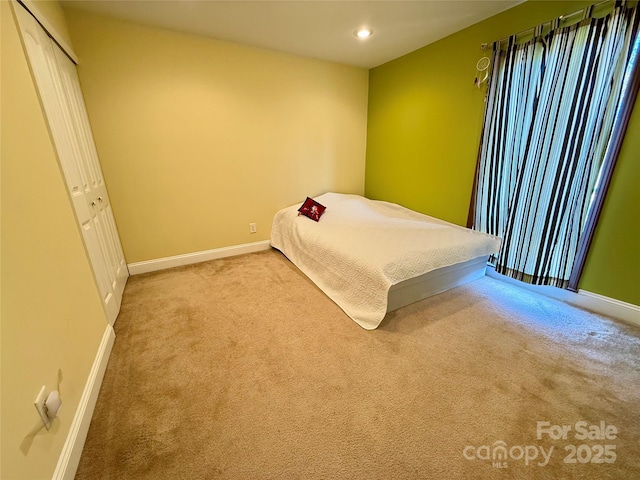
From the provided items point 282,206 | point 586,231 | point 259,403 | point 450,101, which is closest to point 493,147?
point 450,101

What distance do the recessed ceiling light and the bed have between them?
5.66 ft

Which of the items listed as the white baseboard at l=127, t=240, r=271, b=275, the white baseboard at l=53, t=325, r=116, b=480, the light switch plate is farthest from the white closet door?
the light switch plate

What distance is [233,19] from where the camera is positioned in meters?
2.19

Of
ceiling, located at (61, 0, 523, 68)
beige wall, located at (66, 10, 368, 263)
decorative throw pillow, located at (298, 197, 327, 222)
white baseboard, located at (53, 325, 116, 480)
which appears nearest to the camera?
white baseboard, located at (53, 325, 116, 480)

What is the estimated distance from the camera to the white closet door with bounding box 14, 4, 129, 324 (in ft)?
4.62

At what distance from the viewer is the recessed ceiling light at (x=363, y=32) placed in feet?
7.80

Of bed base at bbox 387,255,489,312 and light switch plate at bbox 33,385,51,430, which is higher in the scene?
light switch plate at bbox 33,385,51,430

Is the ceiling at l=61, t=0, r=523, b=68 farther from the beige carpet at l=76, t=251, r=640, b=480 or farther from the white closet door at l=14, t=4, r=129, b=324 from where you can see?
the beige carpet at l=76, t=251, r=640, b=480

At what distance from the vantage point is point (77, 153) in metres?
1.80

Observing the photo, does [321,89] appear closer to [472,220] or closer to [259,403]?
[472,220]

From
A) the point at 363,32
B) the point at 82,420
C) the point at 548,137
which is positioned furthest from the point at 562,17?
the point at 82,420

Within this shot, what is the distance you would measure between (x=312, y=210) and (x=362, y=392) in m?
1.99

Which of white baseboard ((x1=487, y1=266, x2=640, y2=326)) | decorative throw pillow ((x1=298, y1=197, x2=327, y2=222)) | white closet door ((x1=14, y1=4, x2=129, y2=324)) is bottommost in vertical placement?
white baseboard ((x1=487, y1=266, x2=640, y2=326))

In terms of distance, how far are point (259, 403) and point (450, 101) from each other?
3.03 meters
